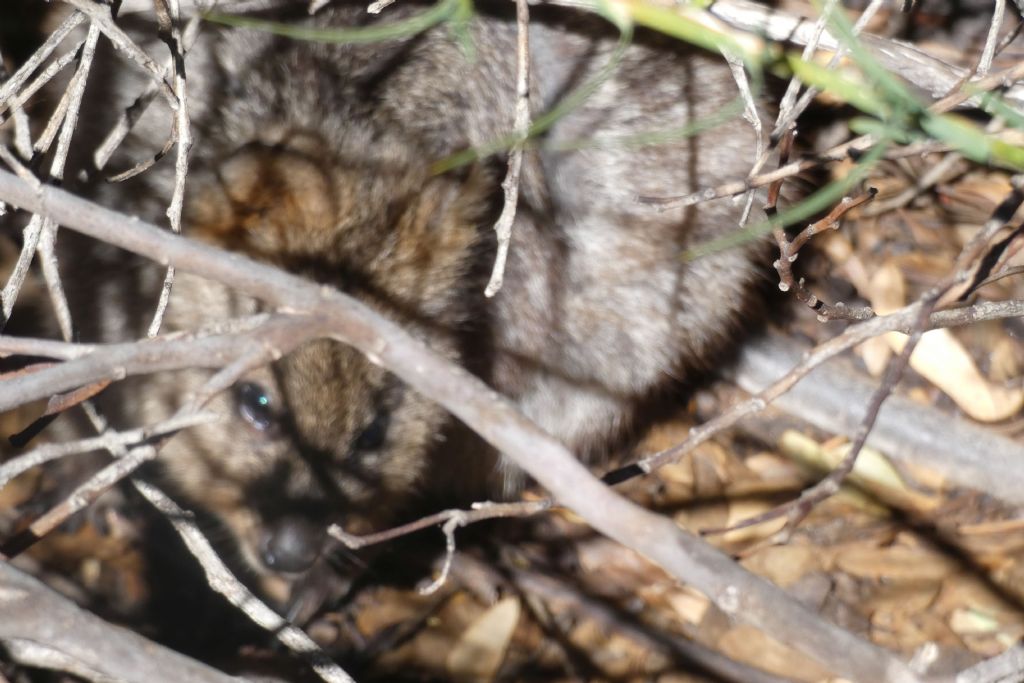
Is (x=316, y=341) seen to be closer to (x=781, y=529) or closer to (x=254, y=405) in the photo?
(x=254, y=405)

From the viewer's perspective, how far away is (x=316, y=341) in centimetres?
262

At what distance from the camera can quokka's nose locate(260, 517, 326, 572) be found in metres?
2.81

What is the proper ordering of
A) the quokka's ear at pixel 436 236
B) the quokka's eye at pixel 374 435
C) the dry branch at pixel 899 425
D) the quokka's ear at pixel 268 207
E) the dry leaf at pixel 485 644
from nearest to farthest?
1. the quokka's ear at pixel 268 207
2. the quokka's ear at pixel 436 236
3. the quokka's eye at pixel 374 435
4. the dry leaf at pixel 485 644
5. the dry branch at pixel 899 425

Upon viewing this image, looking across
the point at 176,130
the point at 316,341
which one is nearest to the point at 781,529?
the point at 316,341

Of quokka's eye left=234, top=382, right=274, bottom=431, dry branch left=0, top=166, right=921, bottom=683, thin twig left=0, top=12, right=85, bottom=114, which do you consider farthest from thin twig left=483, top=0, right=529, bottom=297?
quokka's eye left=234, top=382, right=274, bottom=431

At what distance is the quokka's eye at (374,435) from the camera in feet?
9.60

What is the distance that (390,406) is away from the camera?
9.64ft

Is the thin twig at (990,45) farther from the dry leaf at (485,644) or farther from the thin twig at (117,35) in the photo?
the dry leaf at (485,644)

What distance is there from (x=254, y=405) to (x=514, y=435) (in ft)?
4.82

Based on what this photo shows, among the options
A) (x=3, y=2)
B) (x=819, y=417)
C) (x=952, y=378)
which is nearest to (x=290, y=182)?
(x=3, y=2)

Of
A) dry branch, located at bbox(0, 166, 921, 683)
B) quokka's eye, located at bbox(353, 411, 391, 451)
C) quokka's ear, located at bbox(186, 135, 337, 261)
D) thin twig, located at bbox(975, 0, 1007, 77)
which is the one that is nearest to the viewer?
dry branch, located at bbox(0, 166, 921, 683)

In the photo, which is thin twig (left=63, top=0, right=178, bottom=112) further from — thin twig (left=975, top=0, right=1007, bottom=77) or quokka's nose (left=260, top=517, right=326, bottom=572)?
thin twig (left=975, top=0, right=1007, bottom=77)

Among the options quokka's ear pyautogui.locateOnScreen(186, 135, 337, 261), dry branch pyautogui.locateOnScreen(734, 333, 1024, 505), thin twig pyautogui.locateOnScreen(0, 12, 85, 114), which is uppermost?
thin twig pyautogui.locateOnScreen(0, 12, 85, 114)

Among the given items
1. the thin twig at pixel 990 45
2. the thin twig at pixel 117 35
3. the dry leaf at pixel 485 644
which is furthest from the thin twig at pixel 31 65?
the dry leaf at pixel 485 644
